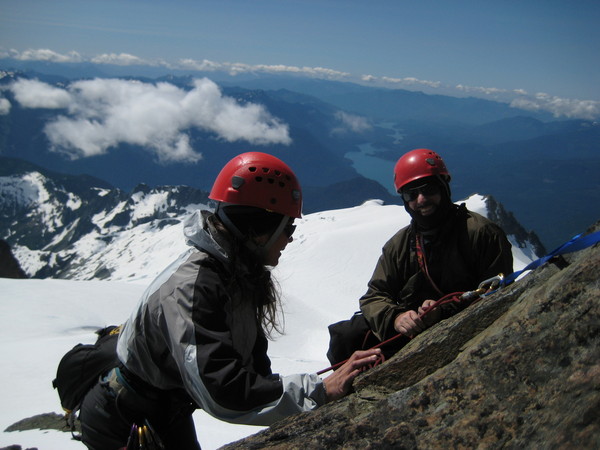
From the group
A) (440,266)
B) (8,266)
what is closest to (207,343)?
(440,266)

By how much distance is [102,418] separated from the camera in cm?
385

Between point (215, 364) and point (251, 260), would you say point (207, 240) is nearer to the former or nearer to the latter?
point (251, 260)

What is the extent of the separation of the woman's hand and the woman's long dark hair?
2.54ft

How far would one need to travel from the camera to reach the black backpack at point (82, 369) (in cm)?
400

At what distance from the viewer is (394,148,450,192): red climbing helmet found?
5.60m

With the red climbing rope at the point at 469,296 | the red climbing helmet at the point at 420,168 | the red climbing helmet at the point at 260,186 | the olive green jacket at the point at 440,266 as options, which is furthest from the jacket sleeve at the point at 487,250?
the red climbing helmet at the point at 260,186

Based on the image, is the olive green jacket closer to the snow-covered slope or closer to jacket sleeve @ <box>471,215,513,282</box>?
jacket sleeve @ <box>471,215,513,282</box>

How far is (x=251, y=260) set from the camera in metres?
3.39

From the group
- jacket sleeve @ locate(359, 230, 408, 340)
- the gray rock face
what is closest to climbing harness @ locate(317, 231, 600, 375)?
the gray rock face

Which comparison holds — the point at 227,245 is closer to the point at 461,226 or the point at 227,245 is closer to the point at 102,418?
the point at 102,418

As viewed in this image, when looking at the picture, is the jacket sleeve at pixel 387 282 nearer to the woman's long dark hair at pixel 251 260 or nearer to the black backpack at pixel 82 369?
the woman's long dark hair at pixel 251 260

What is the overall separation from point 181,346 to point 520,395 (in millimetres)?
2136

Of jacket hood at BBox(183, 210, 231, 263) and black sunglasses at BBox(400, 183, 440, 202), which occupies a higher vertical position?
black sunglasses at BBox(400, 183, 440, 202)

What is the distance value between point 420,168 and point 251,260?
3.13 m
